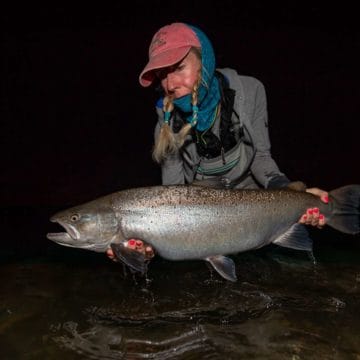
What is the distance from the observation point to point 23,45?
8328 millimetres

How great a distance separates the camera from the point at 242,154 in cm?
388

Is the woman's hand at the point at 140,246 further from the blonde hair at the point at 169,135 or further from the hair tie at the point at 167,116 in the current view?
the hair tie at the point at 167,116

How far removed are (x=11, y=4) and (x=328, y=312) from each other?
8413 mm

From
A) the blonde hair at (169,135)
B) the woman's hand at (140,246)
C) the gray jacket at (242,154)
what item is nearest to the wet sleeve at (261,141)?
the gray jacket at (242,154)

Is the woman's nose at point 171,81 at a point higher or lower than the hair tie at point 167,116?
higher

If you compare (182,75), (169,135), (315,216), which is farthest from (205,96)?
(315,216)

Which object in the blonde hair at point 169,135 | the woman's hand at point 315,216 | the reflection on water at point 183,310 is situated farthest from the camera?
the blonde hair at point 169,135

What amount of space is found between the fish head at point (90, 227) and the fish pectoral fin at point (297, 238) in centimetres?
136

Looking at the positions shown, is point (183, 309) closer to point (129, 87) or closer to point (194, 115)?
point (194, 115)

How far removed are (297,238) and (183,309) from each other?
42.8 inches

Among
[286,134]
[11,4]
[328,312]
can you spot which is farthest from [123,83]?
[328,312]

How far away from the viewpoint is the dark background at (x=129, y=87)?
8.11m

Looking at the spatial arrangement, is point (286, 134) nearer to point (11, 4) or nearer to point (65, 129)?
point (65, 129)

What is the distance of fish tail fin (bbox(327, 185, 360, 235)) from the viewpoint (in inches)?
132
